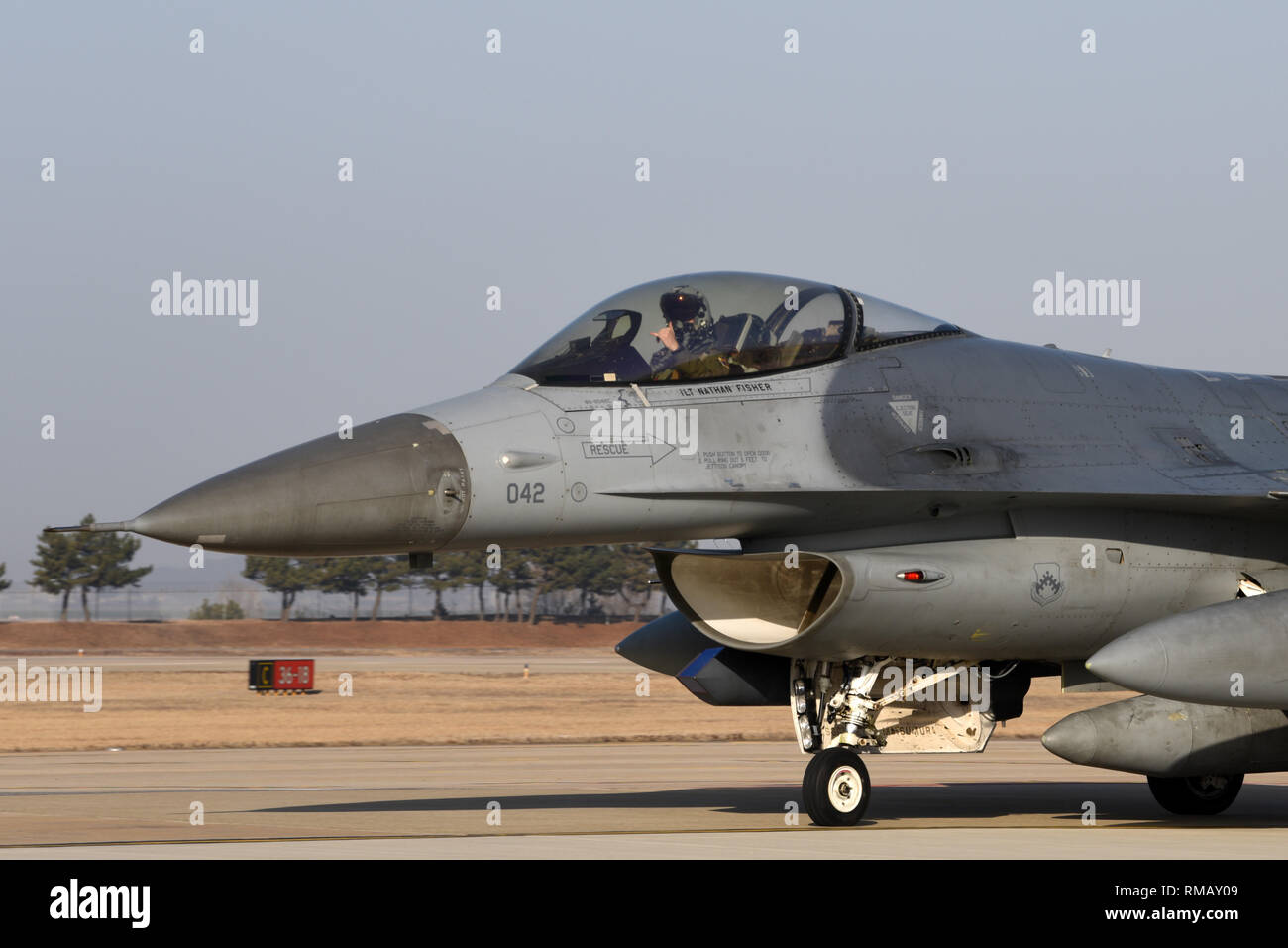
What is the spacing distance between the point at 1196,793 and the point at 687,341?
21.8 feet

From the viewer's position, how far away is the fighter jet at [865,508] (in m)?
10.1

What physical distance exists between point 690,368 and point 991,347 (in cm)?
276

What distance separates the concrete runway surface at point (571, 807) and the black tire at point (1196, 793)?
6.8 inches

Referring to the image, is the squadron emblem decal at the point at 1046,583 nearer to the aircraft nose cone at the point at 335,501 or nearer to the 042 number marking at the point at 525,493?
the 042 number marking at the point at 525,493

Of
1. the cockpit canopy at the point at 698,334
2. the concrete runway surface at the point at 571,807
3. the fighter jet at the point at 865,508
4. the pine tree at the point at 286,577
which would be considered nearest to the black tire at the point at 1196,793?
the concrete runway surface at the point at 571,807

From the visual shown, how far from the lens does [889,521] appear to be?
1135 cm

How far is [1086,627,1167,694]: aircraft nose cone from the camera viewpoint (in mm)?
10172

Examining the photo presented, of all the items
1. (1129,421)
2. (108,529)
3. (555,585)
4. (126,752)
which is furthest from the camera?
(555,585)

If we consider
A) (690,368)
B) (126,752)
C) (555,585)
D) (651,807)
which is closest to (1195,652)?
(690,368)

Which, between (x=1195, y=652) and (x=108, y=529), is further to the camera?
(x=1195, y=652)

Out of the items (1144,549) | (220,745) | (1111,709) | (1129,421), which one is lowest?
(220,745)

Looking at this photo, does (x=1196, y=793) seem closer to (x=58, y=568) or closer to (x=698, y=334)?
(x=698, y=334)

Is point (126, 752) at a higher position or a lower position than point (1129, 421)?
lower
